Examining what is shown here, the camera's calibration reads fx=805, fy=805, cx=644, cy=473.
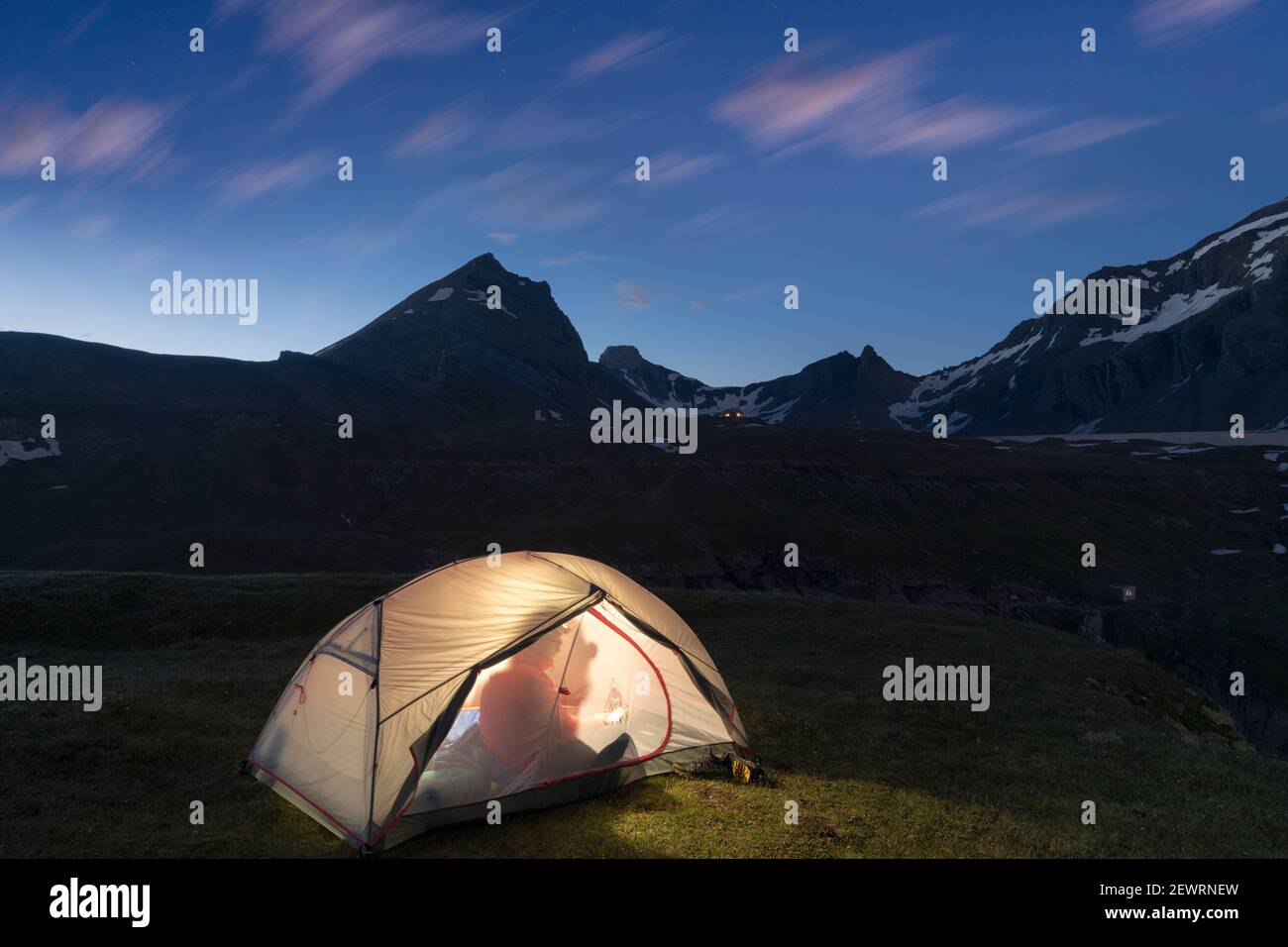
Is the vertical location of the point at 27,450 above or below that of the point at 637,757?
above

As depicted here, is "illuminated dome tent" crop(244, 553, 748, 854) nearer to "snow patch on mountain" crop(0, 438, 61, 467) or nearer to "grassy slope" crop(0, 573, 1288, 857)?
"grassy slope" crop(0, 573, 1288, 857)

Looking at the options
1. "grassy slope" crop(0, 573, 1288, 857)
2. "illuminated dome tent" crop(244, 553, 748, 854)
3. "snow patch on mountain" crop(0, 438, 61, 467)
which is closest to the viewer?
"grassy slope" crop(0, 573, 1288, 857)

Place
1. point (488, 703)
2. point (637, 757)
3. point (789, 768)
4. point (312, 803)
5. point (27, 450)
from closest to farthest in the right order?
point (312, 803) → point (488, 703) → point (637, 757) → point (789, 768) → point (27, 450)

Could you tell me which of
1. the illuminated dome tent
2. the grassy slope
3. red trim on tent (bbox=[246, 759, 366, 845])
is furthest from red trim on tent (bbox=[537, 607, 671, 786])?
red trim on tent (bbox=[246, 759, 366, 845])

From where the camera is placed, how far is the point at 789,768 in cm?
1303

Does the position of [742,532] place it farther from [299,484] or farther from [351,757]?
[351,757]

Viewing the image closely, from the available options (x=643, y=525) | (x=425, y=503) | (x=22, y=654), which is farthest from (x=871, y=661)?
(x=425, y=503)

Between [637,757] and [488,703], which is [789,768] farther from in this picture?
[488,703]

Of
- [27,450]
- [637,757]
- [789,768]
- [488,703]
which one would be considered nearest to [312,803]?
[488,703]

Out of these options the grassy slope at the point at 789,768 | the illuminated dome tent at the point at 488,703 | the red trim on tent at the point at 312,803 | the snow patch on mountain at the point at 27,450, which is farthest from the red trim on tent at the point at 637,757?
the snow patch on mountain at the point at 27,450

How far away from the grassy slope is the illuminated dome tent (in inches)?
18.6

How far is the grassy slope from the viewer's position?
10.2 meters

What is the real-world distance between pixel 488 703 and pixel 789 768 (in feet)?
16.4

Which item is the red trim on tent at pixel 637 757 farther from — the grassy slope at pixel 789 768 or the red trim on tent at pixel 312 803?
the red trim on tent at pixel 312 803
